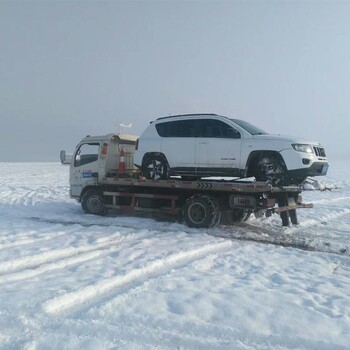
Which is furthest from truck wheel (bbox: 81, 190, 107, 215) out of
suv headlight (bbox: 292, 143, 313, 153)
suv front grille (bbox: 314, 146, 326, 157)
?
suv front grille (bbox: 314, 146, 326, 157)

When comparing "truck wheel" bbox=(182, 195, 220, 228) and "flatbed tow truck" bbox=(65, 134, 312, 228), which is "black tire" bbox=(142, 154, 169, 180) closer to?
"flatbed tow truck" bbox=(65, 134, 312, 228)

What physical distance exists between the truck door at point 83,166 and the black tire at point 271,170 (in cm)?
529

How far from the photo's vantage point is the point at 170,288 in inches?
211

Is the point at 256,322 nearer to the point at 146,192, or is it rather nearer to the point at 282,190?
the point at 282,190

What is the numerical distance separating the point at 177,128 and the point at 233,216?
2919 millimetres

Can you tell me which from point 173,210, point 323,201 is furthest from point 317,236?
point 323,201

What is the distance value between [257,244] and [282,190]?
1.86 meters

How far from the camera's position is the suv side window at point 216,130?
9931 millimetres

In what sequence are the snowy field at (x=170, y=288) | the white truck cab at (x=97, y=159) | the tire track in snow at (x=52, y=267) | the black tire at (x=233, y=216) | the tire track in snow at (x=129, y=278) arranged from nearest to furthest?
the snowy field at (x=170, y=288) < the tire track in snow at (x=129, y=278) < the tire track in snow at (x=52, y=267) < the black tire at (x=233, y=216) < the white truck cab at (x=97, y=159)

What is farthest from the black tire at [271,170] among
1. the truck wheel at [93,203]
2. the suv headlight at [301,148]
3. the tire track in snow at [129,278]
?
the truck wheel at [93,203]

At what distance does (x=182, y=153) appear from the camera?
10.6 metres

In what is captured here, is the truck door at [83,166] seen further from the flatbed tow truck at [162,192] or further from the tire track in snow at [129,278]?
the tire track in snow at [129,278]

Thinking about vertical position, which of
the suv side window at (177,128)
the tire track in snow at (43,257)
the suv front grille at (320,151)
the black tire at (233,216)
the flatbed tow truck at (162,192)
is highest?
the suv side window at (177,128)

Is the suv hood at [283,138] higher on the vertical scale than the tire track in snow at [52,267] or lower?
higher
